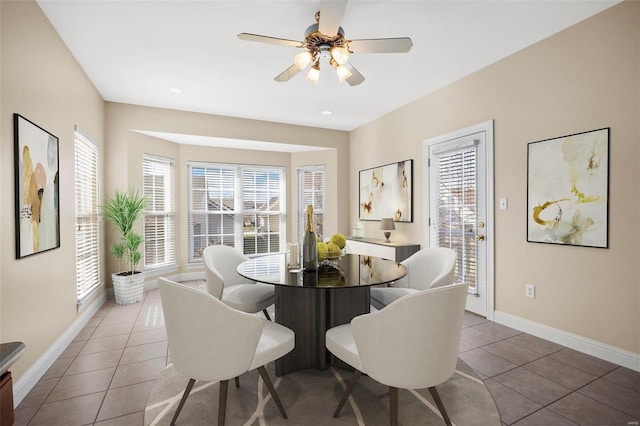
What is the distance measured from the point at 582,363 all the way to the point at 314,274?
85.5 inches

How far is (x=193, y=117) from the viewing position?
4.82m

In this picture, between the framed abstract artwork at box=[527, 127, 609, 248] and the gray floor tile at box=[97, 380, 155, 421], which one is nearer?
the gray floor tile at box=[97, 380, 155, 421]

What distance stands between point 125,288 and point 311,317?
2.95 m

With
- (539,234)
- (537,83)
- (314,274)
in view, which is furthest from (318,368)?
(537,83)

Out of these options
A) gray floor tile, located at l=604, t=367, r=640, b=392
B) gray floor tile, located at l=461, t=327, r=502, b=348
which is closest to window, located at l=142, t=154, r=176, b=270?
gray floor tile, located at l=461, t=327, r=502, b=348

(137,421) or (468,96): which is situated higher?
(468,96)

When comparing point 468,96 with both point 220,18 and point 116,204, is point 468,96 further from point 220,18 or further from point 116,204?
point 116,204

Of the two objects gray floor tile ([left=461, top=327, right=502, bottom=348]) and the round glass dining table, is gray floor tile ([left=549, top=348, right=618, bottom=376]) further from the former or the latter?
the round glass dining table

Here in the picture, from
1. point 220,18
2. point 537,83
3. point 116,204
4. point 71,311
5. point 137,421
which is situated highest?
point 220,18

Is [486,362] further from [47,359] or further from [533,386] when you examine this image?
[47,359]

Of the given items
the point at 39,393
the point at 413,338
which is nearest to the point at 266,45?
the point at 413,338

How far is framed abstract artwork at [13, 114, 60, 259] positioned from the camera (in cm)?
210

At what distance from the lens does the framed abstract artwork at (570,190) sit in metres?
2.50

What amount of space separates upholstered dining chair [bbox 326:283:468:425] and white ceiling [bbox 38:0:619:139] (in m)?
2.11
